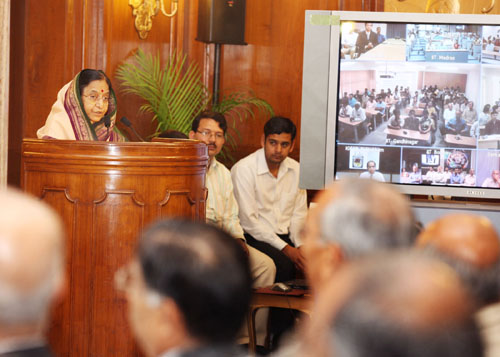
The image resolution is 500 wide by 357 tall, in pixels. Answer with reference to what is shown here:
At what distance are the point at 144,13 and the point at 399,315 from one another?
4896 mm

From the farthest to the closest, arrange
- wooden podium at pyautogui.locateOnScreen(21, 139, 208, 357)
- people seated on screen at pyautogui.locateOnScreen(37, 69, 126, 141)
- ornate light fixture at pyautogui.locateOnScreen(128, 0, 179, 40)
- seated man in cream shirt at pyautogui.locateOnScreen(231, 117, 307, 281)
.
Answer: ornate light fixture at pyautogui.locateOnScreen(128, 0, 179, 40)
seated man in cream shirt at pyautogui.locateOnScreen(231, 117, 307, 281)
people seated on screen at pyautogui.locateOnScreen(37, 69, 126, 141)
wooden podium at pyautogui.locateOnScreen(21, 139, 208, 357)

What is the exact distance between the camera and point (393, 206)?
161 cm

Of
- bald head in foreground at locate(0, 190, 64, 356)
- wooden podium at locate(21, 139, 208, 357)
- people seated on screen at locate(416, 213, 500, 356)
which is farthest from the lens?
wooden podium at locate(21, 139, 208, 357)

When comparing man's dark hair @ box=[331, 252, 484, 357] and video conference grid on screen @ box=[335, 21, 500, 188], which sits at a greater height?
video conference grid on screen @ box=[335, 21, 500, 188]

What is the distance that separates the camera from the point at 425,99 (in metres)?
4.00

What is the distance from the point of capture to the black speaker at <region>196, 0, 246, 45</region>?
5.70 metres

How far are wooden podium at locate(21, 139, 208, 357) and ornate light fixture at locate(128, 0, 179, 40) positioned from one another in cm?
252

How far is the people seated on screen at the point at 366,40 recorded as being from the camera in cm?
402

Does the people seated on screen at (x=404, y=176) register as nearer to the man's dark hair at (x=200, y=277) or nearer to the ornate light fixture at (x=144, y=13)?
the ornate light fixture at (x=144, y=13)

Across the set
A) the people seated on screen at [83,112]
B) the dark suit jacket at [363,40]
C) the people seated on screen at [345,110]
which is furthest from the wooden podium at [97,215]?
the dark suit jacket at [363,40]

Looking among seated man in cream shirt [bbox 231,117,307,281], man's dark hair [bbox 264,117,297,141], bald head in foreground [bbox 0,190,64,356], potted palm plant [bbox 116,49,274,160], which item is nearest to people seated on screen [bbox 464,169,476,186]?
seated man in cream shirt [bbox 231,117,307,281]

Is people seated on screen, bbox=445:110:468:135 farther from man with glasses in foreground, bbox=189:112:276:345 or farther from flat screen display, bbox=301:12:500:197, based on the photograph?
man with glasses in foreground, bbox=189:112:276:345

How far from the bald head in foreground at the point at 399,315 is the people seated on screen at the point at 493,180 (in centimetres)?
326

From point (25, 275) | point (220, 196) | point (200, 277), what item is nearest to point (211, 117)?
point (220, 196)
